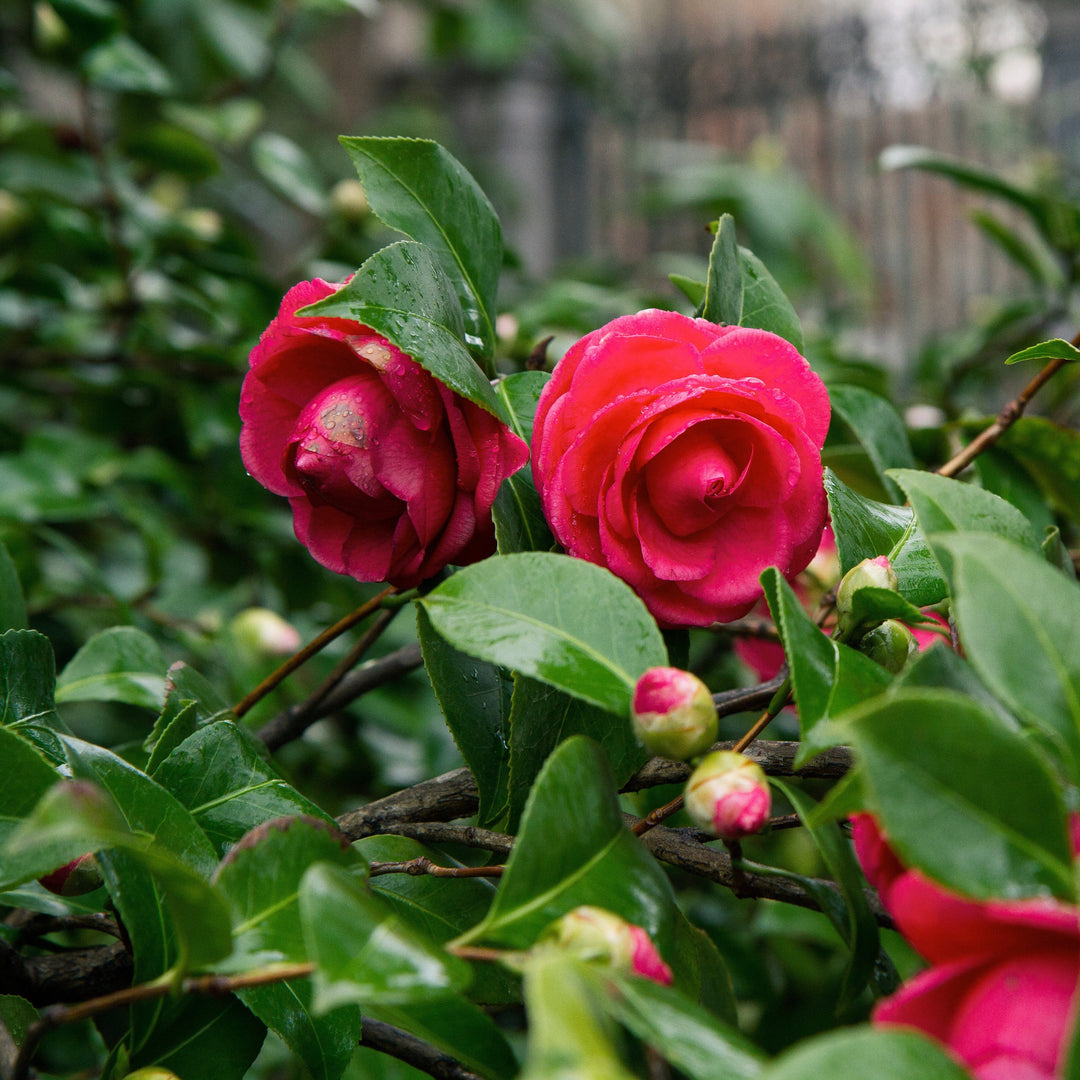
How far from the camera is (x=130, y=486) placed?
1.22m

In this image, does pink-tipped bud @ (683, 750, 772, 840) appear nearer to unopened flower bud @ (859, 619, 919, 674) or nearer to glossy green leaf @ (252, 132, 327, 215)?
unopened flower bud @ (859, 619, 919, 674)

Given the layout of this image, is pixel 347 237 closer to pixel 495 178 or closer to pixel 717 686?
pixel 717 686

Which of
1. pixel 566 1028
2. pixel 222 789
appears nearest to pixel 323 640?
pixel 222 789

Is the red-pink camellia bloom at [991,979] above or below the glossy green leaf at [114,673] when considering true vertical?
above

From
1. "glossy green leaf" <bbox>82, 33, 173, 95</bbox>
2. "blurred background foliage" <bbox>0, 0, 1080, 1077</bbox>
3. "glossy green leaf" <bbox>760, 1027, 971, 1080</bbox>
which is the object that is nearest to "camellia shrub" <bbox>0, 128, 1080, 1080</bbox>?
"glossy green leaf" <bbox>760, 1027, 971, 1080</bbox>

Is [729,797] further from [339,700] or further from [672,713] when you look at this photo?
[339,700]

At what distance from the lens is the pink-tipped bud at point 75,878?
0.46 m

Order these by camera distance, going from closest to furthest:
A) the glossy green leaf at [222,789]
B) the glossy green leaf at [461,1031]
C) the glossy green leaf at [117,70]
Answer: the glossy green leaf at [461,1031]
the glossy green leaf at [222,789]
the glossy green leaf at [117,70]

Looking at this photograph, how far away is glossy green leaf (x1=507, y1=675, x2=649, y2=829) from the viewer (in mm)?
407

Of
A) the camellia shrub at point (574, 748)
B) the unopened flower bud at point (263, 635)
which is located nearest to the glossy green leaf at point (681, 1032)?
the camellia shrub at point (574, 748)

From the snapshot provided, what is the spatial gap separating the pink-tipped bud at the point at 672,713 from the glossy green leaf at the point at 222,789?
0.51ft

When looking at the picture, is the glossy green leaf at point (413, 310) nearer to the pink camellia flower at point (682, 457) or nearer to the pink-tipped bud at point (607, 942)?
the pink camellia flower at point (682, 457)

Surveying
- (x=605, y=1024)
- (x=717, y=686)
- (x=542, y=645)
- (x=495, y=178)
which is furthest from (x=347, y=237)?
(x=495, y=178)

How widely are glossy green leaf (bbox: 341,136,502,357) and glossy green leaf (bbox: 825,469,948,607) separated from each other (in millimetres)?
176
